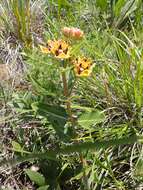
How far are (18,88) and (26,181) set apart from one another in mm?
374

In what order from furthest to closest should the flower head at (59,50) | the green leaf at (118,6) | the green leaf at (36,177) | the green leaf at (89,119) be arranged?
the green leaf at (118,6), the green leaf at (36,177), the green leaf at (89,119), the flower head at (59,50)

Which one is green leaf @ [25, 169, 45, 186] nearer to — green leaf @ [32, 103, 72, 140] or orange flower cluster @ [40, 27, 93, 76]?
green leaf @ [32, 103, 72, 140]

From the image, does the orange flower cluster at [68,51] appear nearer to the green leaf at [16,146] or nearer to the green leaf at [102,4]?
the green leaf at [16,146]

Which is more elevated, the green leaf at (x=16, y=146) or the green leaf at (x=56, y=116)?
the green leaf at (x=56, y=116)

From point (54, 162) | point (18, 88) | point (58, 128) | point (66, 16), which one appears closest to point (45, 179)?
point (54, 162)

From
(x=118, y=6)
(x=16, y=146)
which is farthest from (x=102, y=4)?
(x=16, y=146)

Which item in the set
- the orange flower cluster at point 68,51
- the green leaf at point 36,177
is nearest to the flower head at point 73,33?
the orange flower cluster at point 68,51

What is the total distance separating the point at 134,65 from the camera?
132 centimetres

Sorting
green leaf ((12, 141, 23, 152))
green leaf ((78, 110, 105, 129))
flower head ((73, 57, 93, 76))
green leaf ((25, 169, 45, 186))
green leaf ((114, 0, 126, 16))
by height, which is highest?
green leaf ((114, 0, 126, 16))

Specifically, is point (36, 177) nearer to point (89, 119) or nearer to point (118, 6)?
point (89, 119)

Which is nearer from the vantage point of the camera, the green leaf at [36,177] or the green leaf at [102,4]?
the green leaf at [36,177]

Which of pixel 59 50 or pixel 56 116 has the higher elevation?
pixel 59 50

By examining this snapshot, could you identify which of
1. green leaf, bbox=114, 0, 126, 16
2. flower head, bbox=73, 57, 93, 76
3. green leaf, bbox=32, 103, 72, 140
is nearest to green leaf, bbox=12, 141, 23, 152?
green leaf, bbox=32, 103, 72, 140

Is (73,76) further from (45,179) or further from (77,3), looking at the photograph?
(77,3)
